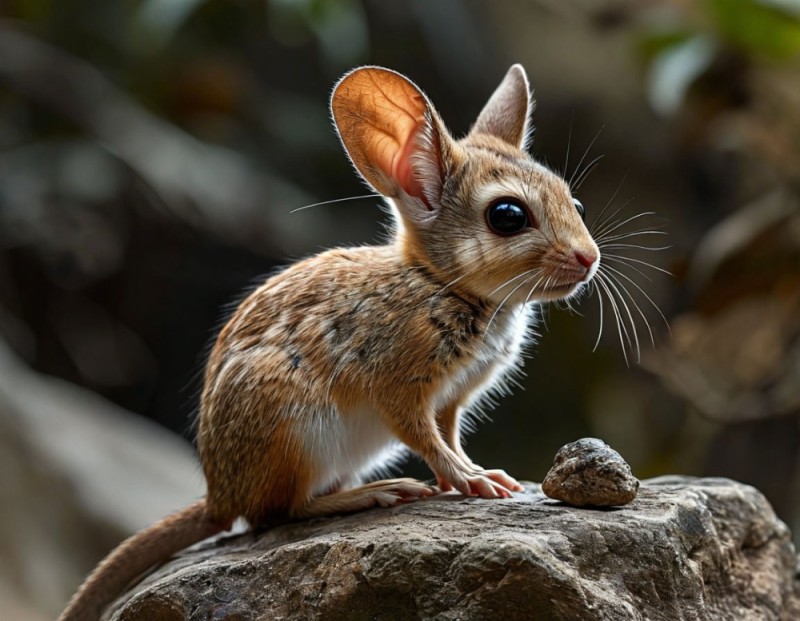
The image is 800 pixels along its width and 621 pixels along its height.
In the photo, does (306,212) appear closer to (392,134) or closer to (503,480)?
(392,134)

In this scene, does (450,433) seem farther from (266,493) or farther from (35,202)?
(35,202)

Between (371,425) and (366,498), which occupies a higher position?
(371,425)

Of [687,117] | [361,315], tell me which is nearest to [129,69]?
[687,117]

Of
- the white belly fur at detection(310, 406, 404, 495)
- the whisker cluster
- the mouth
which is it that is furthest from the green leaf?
the white belly fur at detection(310, 406, 404, 495)

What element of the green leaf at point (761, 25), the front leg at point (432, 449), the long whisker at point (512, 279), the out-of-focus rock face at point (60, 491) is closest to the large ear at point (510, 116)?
the long whisker at point (512, 279)

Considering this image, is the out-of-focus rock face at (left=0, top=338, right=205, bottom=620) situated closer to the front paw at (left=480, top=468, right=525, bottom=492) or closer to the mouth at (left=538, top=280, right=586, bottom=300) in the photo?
the front paw at (left=480, top=468, right=525, bottom=492)

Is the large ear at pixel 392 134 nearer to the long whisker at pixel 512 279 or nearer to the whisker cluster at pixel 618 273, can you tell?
the long whisker at pixel 512 279

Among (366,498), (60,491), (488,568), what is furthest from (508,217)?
(60,491)
